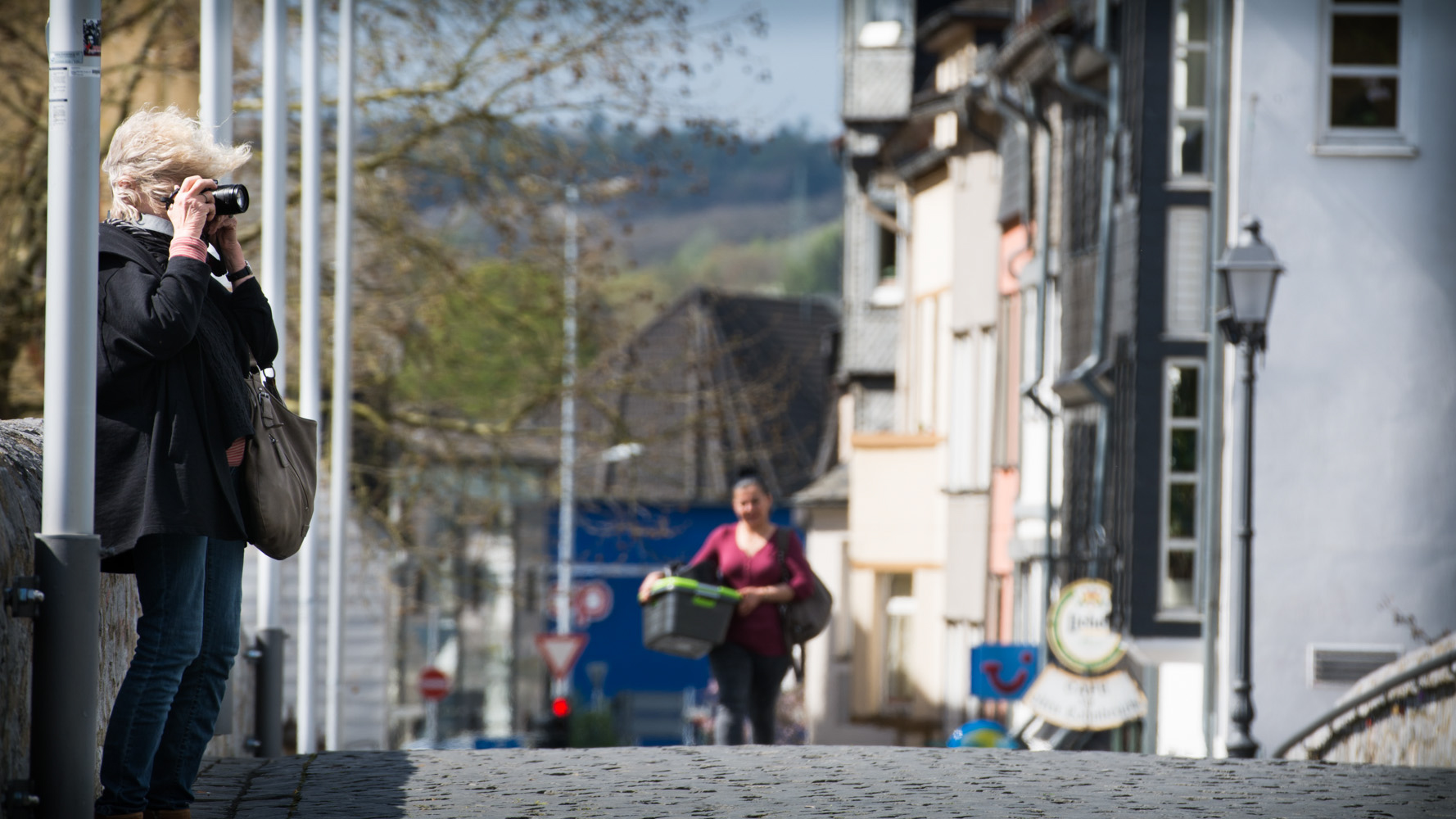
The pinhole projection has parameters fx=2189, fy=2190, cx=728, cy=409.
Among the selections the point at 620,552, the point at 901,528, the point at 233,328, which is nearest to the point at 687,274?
the point at 901,528

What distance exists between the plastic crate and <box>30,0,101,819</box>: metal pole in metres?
5.65

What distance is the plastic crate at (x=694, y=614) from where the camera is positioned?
10828mm

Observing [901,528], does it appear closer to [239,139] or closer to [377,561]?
[377,561]

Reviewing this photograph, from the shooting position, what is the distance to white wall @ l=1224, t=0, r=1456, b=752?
745 inches

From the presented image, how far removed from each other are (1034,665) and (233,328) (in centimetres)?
1942

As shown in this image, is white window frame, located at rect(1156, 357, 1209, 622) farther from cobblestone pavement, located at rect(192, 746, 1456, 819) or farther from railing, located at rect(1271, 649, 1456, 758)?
cobblestone pavement, located at rect(192, 746, 1456, 819)

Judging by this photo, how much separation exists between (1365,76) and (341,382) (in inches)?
373

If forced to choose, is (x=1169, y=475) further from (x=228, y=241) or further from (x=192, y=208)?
(x=192, y=208)

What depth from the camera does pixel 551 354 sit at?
67.1ft

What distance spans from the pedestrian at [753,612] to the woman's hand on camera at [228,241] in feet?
18.2

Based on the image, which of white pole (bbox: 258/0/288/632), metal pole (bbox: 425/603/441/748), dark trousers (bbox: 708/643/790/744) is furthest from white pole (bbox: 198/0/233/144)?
metal pole (bbox: 425/603/441/748)

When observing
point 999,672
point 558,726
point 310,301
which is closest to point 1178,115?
point 999,672

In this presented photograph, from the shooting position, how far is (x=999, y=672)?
77.6 feet

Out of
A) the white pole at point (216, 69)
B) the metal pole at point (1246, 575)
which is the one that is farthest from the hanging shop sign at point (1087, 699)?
the white pole at point (216, 69)
